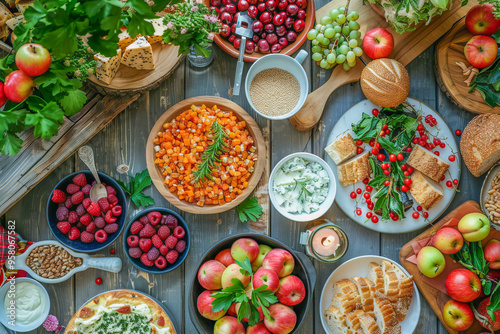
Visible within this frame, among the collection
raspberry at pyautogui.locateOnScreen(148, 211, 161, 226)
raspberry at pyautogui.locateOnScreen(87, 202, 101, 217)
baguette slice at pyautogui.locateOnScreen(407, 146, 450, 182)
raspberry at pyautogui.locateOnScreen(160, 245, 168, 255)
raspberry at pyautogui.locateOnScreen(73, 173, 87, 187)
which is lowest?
raspberry at pyautogui.locateOnScreen(160, 245, 168, 255)

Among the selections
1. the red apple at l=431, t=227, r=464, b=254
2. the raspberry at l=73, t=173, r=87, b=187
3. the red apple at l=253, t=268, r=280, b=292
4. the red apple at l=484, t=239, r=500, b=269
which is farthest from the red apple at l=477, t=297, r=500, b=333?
the raspberry at l=73, t=173, r=87, b=187

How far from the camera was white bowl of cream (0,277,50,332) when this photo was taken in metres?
1.82

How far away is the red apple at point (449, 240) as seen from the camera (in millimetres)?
1807

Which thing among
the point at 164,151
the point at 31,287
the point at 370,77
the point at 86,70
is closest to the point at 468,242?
the point at 370,77

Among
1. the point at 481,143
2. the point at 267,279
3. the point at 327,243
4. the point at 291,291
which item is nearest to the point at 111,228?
the point at 267,279

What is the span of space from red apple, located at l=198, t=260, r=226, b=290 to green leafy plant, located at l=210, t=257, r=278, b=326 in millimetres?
146

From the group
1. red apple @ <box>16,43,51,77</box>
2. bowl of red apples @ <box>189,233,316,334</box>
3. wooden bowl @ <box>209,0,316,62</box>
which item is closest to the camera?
red apple @ <box>16,43,51,77</box>

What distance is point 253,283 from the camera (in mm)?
1604

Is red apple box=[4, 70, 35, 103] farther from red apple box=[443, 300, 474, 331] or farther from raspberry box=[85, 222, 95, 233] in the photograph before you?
red apple box=[443, 300, 474, 331]

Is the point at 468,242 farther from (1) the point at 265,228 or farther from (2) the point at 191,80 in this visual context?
(2) the point at 191,80

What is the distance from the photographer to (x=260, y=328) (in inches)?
65.6

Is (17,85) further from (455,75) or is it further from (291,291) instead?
(455,75)

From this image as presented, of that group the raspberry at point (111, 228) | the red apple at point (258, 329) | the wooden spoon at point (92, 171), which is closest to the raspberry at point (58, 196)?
the wooden spoon at point (92, 171)

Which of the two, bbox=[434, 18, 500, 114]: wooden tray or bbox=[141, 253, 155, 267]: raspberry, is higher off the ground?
bbox=[434, 18, 500, 114]: wooden tray
